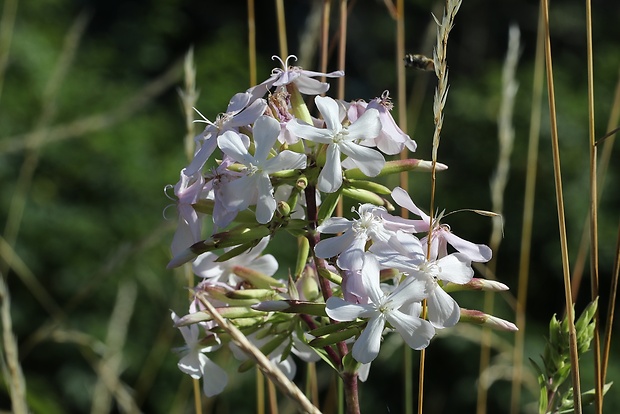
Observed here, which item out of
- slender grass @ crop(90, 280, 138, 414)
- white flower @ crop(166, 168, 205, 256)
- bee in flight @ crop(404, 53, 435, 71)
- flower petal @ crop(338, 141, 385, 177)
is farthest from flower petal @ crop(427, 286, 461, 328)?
slender grass @ crop(90, 280, 138, 414)

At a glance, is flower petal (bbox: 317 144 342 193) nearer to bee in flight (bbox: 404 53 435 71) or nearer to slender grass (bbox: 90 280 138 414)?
bee in flight (bbox: 404 53 435 71)

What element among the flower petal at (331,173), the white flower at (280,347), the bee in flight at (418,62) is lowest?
the white flower at (280,347)

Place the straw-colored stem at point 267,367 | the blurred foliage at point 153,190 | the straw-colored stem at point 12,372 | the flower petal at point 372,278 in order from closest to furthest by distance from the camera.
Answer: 1. the straw-colored stem at point 267,367
2. the flower petal at point 372,278
3. the straw-colored stem at point 12,372
4. the blurred foliage at point 153,190

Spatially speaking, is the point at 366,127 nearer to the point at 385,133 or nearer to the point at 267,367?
the point at 385,133

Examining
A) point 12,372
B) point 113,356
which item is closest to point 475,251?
point 12,372

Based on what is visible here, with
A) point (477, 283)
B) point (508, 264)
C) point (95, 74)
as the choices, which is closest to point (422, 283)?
point (477, 283)

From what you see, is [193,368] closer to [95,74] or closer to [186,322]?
[186,322]

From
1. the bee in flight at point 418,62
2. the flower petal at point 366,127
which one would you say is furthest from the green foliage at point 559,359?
the bee in flight at point 418,62

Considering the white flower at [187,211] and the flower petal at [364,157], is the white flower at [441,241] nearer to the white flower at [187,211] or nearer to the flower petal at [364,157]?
the flower petal at [364,157]
